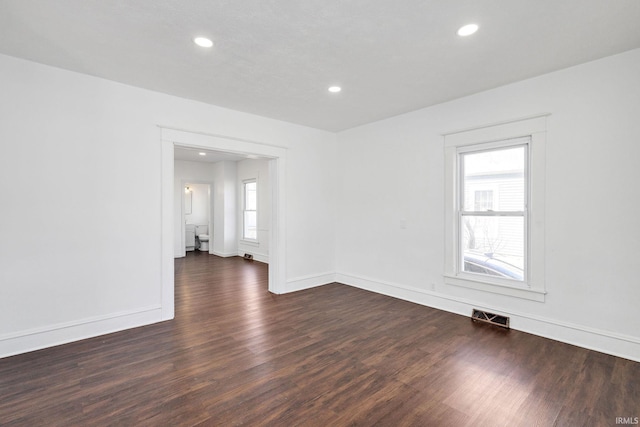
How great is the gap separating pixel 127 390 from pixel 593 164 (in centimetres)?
476

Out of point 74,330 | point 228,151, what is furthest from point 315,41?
point 74,330

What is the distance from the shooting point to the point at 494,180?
3787 millimetres

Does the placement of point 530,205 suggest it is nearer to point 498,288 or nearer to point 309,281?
point 498,288

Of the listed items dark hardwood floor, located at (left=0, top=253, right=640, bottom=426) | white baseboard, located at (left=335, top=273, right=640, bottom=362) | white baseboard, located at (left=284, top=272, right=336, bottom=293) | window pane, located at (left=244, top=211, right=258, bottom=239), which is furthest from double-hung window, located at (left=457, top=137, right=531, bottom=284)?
window pane, located at (left=244, top=211, right=258, bottom=239)

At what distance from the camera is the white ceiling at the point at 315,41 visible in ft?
7.11

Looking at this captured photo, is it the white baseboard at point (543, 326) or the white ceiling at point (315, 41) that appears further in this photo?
the white baseboard at point (543, 326)

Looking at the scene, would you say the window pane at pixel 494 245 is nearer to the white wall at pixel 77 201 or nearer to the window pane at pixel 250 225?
the white wall at pixel 77 201

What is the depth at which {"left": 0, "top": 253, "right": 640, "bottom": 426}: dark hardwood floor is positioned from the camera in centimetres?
206

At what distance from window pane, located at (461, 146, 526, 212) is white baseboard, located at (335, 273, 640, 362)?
1.27m

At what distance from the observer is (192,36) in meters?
2.51

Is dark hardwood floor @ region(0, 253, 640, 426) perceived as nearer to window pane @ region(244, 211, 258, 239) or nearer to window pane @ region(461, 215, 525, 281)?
window pane @ region(461, 215, 525, 281)

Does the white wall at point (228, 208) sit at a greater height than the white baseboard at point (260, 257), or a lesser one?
greater

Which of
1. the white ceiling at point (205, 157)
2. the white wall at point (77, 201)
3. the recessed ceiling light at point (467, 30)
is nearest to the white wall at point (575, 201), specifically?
the recessed ceiling light at point (467, 30)

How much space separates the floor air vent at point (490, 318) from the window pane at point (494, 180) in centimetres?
131
